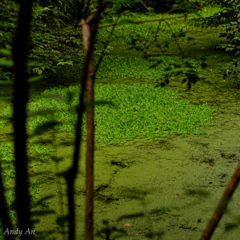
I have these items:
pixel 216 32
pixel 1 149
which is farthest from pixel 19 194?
pixel 216 32

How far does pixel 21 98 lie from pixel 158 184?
2679 millimetres

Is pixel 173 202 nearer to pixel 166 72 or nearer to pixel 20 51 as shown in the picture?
pixel 166 72

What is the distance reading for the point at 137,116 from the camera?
4.86 m

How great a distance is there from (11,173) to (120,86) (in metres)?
3.01

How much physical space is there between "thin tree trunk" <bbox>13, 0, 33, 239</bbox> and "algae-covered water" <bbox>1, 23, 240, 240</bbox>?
1.26 metres

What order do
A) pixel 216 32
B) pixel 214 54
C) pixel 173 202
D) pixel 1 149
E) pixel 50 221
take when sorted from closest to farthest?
pixel 50 221
pixel 173 202
pixel 1 149
pixel 214 54
pixel 216 32

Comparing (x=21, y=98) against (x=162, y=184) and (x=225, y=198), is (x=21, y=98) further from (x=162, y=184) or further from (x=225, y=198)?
(x=162, y=184)

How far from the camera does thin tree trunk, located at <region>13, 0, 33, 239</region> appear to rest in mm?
686

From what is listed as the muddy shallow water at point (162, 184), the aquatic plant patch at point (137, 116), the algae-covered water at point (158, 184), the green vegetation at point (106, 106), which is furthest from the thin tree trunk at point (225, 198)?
the aquatic plant patch at point (137, 116)

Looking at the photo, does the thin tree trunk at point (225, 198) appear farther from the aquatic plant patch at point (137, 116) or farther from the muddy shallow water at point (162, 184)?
the aquatic plant patch at point (137, 116)

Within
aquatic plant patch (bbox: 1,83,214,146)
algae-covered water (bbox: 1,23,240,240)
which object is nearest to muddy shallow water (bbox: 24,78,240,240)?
algae-covered water (bbox: 1,23,240,240)

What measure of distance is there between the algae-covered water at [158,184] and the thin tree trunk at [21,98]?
49.4 inches

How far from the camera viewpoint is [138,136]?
→ 4305 millimetres

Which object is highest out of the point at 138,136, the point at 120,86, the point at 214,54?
the point at 214,54
